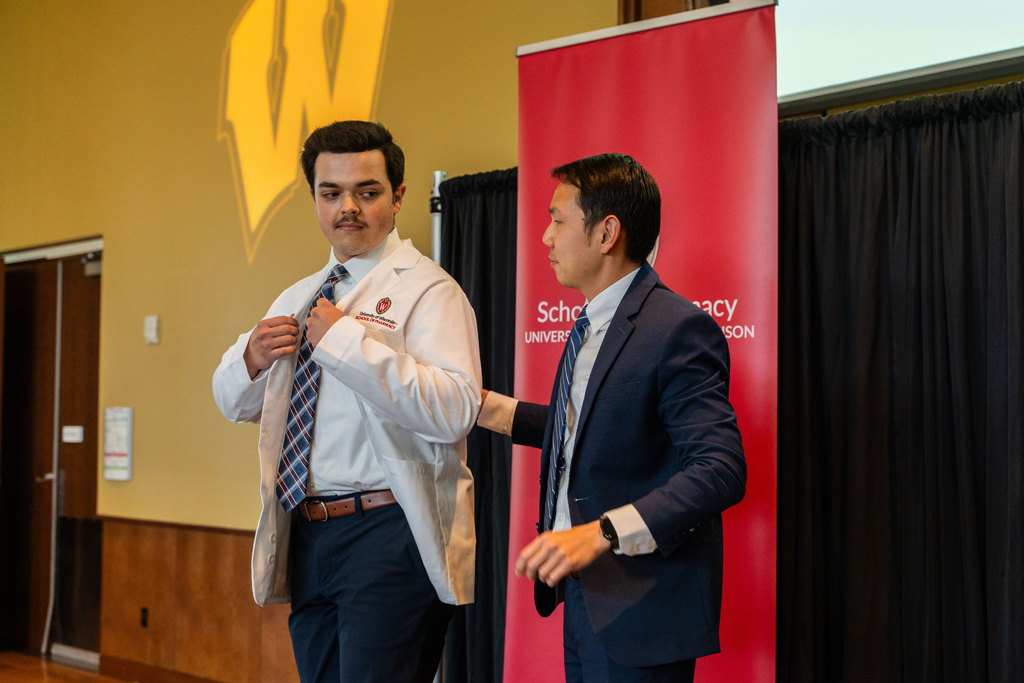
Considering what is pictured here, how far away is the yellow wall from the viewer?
3.53 meters

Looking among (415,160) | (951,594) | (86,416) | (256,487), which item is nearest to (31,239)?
(86,416)

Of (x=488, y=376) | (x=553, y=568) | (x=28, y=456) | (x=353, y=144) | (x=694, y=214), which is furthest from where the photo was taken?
(x=28, y=456)

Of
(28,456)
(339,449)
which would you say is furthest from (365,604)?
(28,456)

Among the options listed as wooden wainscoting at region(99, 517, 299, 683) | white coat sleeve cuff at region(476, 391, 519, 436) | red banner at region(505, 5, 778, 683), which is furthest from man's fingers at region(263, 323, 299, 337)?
wooden wainscoting at region(99, 517, 299, 683)

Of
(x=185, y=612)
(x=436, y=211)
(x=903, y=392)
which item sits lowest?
(x=185, y=612)

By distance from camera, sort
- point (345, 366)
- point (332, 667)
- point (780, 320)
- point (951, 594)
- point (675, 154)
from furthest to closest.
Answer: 1. point (780, 320)
2. point (675, 154)
3. point (951, 594)
4. point (332, 667)
5. point (345, 366)

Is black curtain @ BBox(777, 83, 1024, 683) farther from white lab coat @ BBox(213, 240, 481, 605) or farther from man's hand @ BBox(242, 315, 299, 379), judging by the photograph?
man's hand @ BBox(242, 315, 299, 379)

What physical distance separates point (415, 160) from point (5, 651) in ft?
14.3

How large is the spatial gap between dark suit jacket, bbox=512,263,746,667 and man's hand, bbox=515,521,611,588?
86 mm

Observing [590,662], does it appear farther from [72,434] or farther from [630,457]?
[72,434]

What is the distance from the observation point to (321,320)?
4.77 feet

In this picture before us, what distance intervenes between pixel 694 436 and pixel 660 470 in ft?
0.51

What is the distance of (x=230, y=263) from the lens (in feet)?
13.8

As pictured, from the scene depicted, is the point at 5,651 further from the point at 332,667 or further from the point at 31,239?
the point at 332,667
